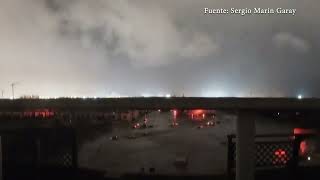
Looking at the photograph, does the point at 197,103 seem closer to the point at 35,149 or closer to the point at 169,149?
the point at 35,149

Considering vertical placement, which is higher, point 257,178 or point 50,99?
point 50,99

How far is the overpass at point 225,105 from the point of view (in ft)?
15.7

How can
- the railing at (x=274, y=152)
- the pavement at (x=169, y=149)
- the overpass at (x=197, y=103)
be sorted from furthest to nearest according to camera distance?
the pavement at (x=169, y=149) → the railing at (x=274, y=152) → the overpass at (x=197, y=103)

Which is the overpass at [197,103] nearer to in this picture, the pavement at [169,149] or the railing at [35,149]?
the railing at [35,149]

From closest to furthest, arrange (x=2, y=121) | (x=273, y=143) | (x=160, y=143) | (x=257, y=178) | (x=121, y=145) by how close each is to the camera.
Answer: (x=273, y=143) < (x=257, y=178) < (x=2, y=121) < (x=121, y=145) < (x=160, y=143)

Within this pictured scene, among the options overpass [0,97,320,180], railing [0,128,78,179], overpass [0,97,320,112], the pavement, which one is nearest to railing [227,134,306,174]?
overpass [0,97,320,180]

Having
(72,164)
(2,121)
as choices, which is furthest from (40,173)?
(2,121)

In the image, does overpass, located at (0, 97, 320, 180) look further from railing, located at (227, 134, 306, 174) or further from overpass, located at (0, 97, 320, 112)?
railing, located at (227, 134, 306, 174)

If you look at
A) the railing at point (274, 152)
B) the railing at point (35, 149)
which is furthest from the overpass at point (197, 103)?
the railing at point (35, 149)

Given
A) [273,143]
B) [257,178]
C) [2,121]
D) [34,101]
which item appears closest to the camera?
[34,101]

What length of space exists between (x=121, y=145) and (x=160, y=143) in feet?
10.5

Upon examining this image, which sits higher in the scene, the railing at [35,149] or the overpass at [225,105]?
the overpass at [225,105]

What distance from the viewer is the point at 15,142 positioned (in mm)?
6191

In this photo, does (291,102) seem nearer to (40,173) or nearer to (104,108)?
(104,108)
